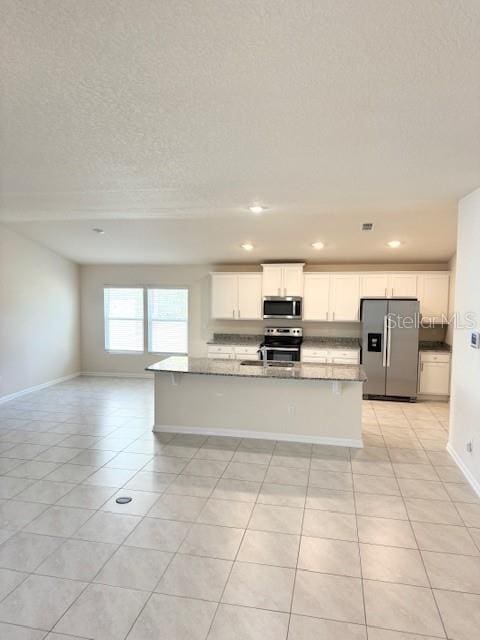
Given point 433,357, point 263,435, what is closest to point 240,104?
point 263,435

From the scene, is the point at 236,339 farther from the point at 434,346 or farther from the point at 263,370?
the point at 434,346

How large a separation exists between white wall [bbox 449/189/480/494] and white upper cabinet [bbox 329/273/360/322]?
2571 millimetres

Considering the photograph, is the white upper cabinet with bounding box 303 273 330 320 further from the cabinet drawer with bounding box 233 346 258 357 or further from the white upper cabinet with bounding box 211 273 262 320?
the cabinet drawer with bounding box 233 346 258 357

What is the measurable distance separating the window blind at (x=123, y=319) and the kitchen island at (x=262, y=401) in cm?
328

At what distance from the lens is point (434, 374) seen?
20.5 feet

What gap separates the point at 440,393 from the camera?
20.5 feet

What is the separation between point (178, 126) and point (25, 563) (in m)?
2.88

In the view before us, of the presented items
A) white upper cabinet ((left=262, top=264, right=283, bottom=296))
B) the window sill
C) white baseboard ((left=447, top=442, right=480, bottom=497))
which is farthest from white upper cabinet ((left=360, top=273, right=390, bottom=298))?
the window sill

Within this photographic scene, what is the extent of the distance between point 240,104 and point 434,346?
5.52 metres

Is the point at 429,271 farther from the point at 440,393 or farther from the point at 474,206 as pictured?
the point at 474,206

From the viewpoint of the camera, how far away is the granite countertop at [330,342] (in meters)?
6.67

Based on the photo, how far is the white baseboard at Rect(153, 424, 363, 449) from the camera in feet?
14.3

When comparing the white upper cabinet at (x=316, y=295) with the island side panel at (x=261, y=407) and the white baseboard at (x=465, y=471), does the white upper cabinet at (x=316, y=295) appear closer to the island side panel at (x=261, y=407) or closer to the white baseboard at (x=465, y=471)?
the island side panel at (x=261, y=407)

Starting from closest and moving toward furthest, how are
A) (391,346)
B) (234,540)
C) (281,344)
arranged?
(234,540) → (391,346) → (281,344)
